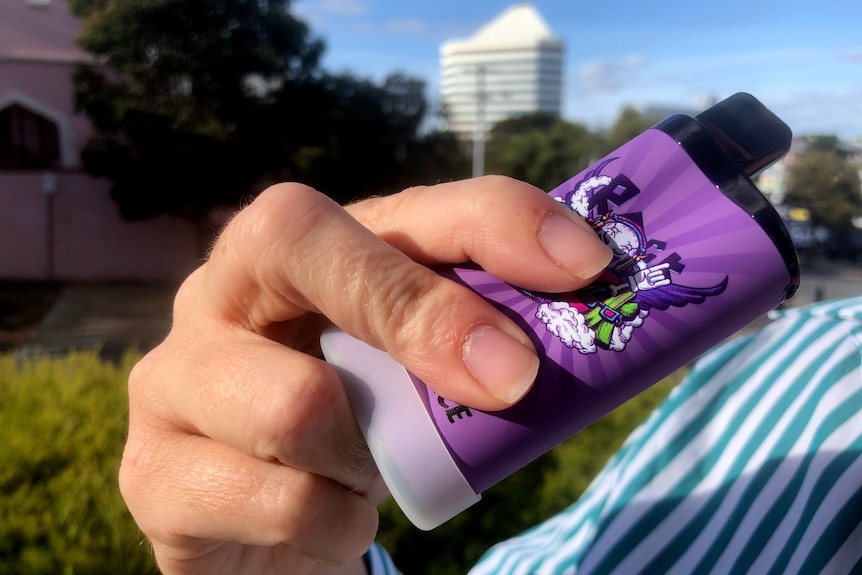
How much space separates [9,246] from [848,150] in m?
12.0

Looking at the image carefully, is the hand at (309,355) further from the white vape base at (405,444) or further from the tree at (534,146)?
the tree at (534,146)

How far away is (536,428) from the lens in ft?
1.98

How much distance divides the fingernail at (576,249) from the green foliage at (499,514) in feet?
4.30

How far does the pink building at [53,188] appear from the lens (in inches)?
412

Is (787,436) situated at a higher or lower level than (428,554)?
higher

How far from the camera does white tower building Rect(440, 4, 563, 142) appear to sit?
11.4m

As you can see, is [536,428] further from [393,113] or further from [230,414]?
[393,113]

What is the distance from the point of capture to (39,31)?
1044 cm

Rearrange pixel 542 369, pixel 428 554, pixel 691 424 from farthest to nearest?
pixel 428 554
pixel 691 424
pixel 542 369

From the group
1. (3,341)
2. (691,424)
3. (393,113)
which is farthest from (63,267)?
(691,424)

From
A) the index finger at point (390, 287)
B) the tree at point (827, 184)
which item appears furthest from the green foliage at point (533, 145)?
the index finger at point (390, 287)

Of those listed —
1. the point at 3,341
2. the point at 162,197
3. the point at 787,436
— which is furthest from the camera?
the point at 162,197

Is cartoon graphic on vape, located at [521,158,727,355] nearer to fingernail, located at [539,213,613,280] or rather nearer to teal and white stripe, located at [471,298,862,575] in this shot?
fingernail, located at [539,213,613,280]

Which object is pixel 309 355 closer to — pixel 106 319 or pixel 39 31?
pixel 106 319
